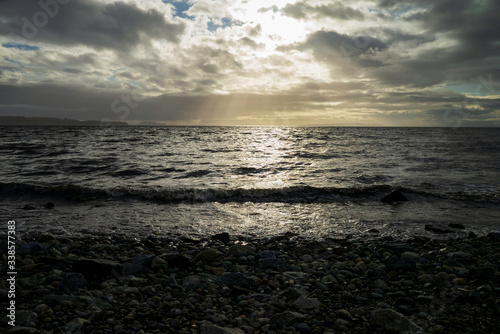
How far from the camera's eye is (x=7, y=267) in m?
5.65

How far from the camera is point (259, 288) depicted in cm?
494

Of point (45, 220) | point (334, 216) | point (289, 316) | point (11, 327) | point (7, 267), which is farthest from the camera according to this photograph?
point (334, 216)

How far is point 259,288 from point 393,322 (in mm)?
2119

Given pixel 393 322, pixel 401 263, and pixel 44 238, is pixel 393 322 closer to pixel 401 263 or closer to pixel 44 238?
pixel 401 263

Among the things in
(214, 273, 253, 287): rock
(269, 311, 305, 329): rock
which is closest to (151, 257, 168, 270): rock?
(214, 273, 253, 287): rock

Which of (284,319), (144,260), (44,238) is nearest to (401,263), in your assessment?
(284,319)

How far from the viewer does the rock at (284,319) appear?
3.86 m

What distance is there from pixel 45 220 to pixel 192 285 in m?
7.62

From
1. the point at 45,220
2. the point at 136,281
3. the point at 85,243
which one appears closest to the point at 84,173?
the point at 45,220

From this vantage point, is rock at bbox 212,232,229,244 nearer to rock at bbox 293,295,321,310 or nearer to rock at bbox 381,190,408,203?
rock at bbox 293,295,321,310

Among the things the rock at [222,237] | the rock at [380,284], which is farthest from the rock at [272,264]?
the rock at [222,237]

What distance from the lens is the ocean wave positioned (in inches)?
507

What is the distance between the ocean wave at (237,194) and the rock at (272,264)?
22.2 feet

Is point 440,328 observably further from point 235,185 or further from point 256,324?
point 235,185
